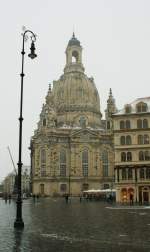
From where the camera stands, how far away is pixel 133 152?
65.6m

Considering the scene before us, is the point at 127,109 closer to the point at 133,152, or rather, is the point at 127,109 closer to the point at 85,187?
the point at 133,152

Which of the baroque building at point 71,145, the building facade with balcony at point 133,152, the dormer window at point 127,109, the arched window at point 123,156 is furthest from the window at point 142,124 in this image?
the baroque building at point 71,145

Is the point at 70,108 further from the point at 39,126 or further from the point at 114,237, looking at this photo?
the point at 114,237

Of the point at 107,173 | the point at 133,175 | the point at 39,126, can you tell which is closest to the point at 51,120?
the point at 39,126

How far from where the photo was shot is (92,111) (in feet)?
436

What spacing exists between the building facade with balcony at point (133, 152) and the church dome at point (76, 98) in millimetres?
62717

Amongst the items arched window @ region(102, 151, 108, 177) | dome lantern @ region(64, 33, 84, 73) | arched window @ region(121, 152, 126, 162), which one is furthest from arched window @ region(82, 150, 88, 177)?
arched window @ region(121, 152, 126, 162)

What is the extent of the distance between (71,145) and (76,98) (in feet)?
61.8

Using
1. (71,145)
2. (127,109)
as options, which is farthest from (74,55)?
(127,109)

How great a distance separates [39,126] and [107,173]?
1052 inches

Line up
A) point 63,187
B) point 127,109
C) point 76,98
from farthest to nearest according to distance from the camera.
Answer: point 76,98 → point 63,187 → point 127,109

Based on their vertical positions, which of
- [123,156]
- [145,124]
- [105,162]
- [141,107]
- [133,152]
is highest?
[141,107]

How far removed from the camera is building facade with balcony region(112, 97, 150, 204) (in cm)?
6538

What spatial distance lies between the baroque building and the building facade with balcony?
5071cm
